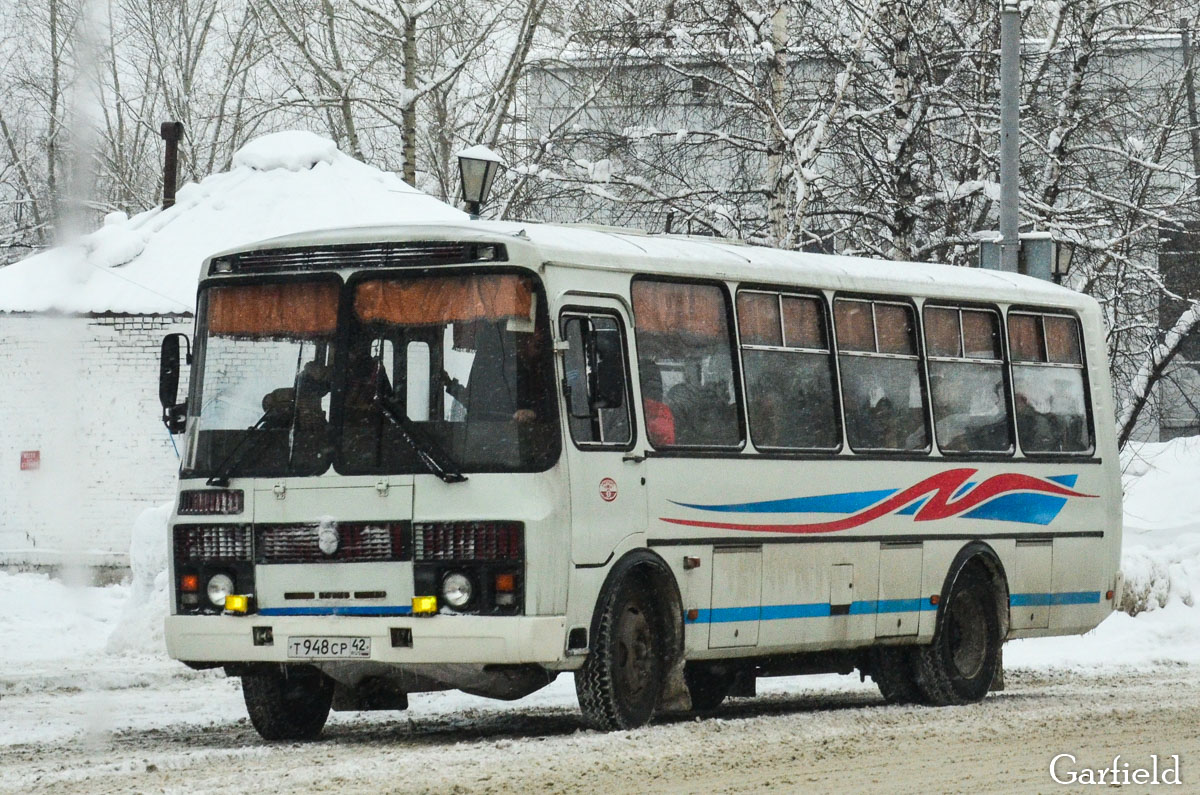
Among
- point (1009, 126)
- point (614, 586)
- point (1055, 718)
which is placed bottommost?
point (1055, 718)

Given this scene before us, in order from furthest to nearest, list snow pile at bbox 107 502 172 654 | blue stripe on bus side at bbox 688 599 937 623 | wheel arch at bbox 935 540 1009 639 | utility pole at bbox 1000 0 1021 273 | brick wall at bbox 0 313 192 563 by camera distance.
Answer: brick wall at bbox 0 313 192 563
utility pole at bbox 1000 0 1021 273
snow pile at bbox 107 502 172 654
wheel arch at bbox 935 540 1009 639
blue stripe on bus side at bbox 688 599 937 623

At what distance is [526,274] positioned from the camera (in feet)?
37.4

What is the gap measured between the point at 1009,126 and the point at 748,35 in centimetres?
527

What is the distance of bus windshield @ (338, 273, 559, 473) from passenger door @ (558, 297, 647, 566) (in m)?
0.22

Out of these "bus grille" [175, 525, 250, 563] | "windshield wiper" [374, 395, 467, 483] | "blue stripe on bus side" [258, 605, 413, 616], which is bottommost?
"blue stripe on bus side" [258, 605, 413, 616]

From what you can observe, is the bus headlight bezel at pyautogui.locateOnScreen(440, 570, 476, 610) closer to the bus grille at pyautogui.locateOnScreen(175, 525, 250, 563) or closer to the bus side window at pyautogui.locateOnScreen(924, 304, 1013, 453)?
the bus grille at pyautogui.locateOnScreen(175, 525, 250, 563)

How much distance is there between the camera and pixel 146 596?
19.5m

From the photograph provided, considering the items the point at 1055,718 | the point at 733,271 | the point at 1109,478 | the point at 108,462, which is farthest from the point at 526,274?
the point at 108,462

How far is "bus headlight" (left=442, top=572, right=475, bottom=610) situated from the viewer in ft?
36.0

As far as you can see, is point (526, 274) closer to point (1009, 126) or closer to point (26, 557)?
point (1009, 126)

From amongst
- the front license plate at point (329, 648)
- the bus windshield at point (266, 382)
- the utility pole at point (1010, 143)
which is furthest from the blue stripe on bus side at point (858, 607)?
the utility pole at point (1010, 143)

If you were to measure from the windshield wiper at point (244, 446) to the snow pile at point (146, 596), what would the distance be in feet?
20.1

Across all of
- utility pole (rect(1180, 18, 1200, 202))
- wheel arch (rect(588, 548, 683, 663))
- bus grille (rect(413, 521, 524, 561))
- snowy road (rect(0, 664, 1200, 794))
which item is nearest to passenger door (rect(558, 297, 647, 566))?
wheel arch (rect(588, 548, 683, 663))

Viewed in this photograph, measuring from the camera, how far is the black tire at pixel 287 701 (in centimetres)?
1203
